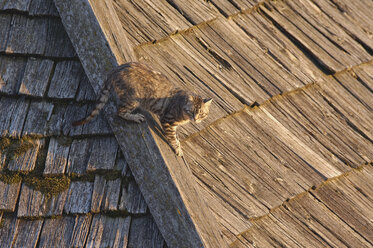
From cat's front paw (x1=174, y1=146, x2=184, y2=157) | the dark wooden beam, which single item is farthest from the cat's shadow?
cat's front paw (x1=174, y1=146, x2=184, y2=157)

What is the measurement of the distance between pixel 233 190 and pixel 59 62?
171cm

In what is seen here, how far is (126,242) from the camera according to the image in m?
3.07

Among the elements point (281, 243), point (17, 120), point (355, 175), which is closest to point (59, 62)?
point (17, 120)

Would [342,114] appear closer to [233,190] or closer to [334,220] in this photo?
[334,220]

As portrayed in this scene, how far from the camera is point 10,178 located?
3.24m

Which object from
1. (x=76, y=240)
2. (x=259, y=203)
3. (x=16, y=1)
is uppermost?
(x=16, y=1)

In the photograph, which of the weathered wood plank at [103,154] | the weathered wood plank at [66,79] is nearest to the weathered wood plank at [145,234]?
the weathered wood plank at [103,154]

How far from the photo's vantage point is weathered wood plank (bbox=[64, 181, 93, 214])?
10.3 feet

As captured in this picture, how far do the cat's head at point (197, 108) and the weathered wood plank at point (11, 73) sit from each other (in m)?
1.35

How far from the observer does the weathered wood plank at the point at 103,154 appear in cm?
325

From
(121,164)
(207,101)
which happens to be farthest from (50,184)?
(207,101)

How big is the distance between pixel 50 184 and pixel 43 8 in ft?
4.88

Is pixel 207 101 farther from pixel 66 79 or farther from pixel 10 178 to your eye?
pixel 10 178

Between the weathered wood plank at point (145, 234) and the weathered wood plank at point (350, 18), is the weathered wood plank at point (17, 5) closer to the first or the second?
the weathered wood plank at point (145, 234)
